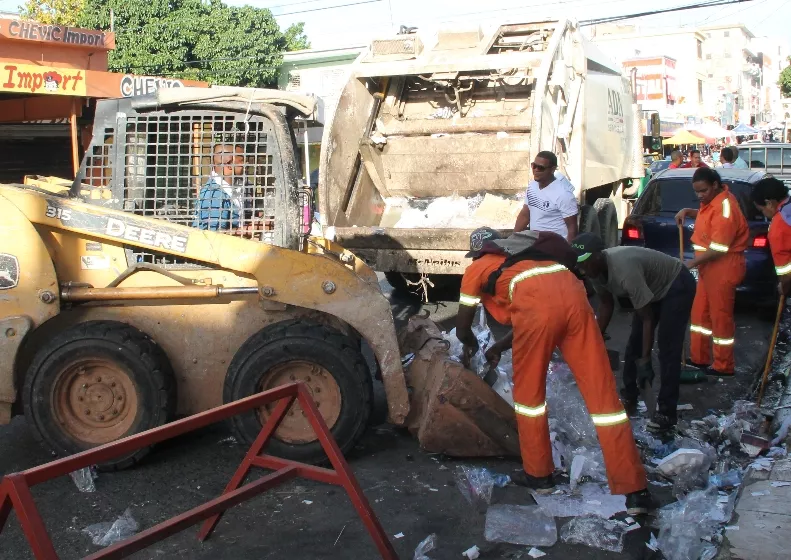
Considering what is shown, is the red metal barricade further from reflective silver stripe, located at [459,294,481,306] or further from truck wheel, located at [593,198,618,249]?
truck wheel, located at [593,198,618,249]

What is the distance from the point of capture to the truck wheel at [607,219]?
9906mm

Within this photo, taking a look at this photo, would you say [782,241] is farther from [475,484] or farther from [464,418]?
[475,484]

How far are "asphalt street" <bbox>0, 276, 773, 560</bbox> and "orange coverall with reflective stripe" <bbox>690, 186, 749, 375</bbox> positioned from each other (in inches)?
104

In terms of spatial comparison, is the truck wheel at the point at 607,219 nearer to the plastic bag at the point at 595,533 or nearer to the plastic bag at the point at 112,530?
the plastic bag at the point at 595,533

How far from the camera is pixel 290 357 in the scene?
15.5ft

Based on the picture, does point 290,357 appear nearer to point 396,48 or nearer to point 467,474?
point 467,474

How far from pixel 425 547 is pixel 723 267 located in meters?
3.96

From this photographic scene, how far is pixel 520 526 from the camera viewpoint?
402cm

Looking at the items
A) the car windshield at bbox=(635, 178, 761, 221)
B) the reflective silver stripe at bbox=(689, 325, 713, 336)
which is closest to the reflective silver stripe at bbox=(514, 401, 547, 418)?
the reflective silver stripe at bbox=(689, 325, 713, 336)

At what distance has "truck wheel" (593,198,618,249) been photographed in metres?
9.91

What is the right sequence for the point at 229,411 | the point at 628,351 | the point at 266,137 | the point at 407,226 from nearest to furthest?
the point at 229,411, the point at 266,137, the point at 628,351, the point at 407,226

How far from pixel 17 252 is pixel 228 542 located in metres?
1.96

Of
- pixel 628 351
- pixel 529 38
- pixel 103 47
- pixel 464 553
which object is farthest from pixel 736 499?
pixel 103 47

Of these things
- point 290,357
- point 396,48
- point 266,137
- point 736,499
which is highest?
point 396,48
